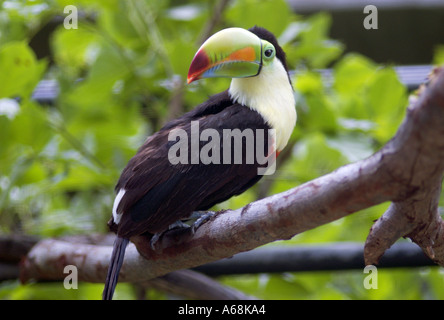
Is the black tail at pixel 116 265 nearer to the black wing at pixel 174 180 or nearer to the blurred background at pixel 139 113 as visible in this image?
the black wing at pixel 174 180

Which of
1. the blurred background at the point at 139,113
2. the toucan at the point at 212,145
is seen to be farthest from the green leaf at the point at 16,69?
Answer: the toucan at the point at 212,145

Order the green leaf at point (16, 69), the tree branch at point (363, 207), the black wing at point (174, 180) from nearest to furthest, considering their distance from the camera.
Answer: the tree branch at point (363, 207)
the black wing at point (174, 180)
the green leaf at point (16, 69)

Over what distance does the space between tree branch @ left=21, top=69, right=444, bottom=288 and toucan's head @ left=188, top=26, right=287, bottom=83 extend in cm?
23

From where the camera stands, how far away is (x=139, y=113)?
153 cm

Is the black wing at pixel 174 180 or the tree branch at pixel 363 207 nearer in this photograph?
the tree branch at pixel 363 207

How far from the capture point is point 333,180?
63cm

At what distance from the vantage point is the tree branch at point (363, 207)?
56 centimetres

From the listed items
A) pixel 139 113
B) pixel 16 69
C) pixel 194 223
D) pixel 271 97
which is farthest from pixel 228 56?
pixel 139 113

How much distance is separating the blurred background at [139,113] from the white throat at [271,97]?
258mm

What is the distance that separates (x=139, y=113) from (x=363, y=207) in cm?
99

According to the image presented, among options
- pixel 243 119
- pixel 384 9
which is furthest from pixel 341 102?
pixel 384 9

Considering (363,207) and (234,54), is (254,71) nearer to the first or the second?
(234,54)
